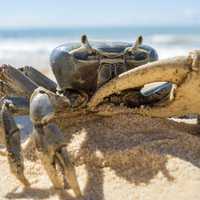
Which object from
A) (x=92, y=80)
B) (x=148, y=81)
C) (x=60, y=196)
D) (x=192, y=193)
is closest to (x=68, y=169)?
(x=60, y=196)

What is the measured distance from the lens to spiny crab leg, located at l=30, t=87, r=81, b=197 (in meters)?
2.73

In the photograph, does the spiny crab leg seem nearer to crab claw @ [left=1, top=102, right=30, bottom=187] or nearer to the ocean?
crab claw @ [left=1, top=102, right=30, bottom=187]

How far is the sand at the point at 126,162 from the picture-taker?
9.57 ft

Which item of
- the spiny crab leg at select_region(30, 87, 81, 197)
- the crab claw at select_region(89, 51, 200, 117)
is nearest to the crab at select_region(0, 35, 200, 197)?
the crab claw at select_region(89, 51, 200, 117)

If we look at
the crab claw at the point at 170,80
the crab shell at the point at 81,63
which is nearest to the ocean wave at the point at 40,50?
the crab shell at the point at 81,63

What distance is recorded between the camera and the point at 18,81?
380cm

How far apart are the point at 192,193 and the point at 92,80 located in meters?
1.34

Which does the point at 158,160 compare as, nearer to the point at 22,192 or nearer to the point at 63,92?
the point at 22,192

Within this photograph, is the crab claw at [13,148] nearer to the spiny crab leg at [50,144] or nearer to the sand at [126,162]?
the sand at [126,162]

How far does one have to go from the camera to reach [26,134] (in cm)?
454

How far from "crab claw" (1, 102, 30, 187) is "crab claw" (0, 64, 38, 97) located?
0.60 m

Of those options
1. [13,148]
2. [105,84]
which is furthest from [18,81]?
[13,148]

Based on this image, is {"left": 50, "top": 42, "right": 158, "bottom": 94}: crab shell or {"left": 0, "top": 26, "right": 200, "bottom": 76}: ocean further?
{"left": 0, "top": 26, "right": 200, "bottom": 76}: ocean

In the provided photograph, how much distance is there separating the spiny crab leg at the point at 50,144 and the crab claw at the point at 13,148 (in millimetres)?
237
